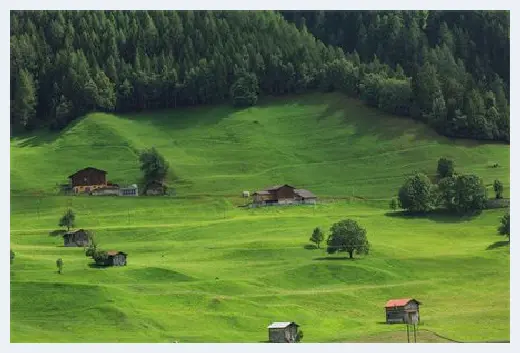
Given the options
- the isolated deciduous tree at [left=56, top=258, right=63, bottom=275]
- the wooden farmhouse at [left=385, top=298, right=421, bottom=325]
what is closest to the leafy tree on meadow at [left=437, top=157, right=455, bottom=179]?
the wooden farmhouse at [left=385, top=298, right=421, bottom=325]

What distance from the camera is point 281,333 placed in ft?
398

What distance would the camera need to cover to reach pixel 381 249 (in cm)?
15862

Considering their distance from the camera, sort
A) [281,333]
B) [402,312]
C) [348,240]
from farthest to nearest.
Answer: [348,240], [402,312], [281,333]

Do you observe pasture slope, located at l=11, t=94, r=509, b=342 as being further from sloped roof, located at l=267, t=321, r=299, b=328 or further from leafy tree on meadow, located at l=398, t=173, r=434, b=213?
leafy tree on meadow, located at l=398, t=173, r=434, b=213

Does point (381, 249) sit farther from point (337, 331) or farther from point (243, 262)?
point (337, 331)

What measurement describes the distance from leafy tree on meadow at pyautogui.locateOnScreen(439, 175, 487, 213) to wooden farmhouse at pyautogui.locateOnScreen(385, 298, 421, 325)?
51.0 m

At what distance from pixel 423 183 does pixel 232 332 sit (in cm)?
6498

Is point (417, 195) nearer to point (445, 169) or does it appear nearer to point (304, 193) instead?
point (445, 169)

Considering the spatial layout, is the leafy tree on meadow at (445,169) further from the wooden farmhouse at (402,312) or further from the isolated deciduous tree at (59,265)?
the isolated deciduous tree at (59,265)

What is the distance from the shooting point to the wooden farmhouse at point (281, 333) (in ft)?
396

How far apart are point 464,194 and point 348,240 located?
32.2m

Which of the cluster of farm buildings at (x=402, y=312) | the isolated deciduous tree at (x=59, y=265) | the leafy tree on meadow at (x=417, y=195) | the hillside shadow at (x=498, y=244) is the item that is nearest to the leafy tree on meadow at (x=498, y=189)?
the leafy tree on meadow at (x=417, y=195)

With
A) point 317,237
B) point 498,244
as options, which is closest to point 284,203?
point 317,237

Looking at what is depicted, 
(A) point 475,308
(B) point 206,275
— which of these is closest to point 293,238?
(B) point 206,275
